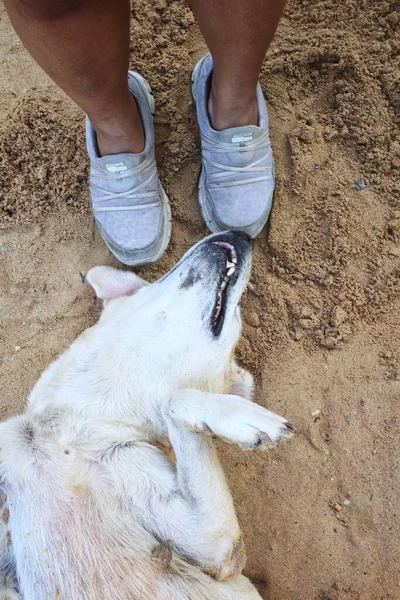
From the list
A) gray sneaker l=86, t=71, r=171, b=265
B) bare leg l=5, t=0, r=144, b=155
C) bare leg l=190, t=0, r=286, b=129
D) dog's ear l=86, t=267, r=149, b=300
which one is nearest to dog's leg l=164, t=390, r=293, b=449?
dog's ear l=86, t=267, r=149, b=300

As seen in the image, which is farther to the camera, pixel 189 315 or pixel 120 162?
pixel 120 162

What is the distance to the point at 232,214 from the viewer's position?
9.43 ft

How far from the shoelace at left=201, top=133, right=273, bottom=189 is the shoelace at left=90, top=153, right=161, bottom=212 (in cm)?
33

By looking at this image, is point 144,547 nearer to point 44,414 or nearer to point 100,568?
point 100,568

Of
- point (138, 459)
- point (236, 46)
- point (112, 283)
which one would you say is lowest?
point (138, 459)

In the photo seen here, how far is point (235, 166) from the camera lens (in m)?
2.87

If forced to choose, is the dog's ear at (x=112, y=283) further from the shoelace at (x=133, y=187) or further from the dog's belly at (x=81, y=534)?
the dog's belly at (x=81, y=534)

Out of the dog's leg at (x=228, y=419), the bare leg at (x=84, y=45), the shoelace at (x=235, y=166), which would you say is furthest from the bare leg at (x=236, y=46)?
the dog's leg at (x=228, y=419)

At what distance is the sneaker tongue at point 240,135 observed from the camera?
109 inches

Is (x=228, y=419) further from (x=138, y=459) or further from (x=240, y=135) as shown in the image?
(x=240, y=135)

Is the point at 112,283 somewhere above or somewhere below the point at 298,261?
above

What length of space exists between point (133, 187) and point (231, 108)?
669mm

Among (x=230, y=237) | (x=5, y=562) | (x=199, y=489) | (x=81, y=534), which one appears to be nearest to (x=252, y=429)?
(x=199, y=489)

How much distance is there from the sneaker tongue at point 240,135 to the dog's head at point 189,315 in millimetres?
667
